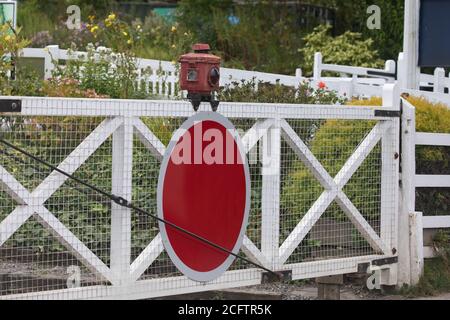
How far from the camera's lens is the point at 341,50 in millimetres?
20031

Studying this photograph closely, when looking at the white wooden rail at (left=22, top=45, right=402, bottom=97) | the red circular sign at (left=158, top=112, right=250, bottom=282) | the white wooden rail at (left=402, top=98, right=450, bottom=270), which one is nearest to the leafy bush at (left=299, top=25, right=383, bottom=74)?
the white wooden rail at (left=22, top=45, right=402, bottom=97)

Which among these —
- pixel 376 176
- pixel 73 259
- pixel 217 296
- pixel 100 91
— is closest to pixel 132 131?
pixel 73 259

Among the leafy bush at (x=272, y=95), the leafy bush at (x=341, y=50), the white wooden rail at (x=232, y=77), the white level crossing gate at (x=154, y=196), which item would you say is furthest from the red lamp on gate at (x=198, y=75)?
the leafy bush at (x=341, y=50)

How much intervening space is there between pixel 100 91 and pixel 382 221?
4339 mm

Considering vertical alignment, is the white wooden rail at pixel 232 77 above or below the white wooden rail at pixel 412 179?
above

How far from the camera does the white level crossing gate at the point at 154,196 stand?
19.9 ft

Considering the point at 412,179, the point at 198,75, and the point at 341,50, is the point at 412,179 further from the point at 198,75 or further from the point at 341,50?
the point at 341,50

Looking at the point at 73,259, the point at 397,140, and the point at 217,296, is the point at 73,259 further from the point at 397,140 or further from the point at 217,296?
the point at 397,140

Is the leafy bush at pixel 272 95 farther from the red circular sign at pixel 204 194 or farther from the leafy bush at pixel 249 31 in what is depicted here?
the leafy bush at pixel 249 31

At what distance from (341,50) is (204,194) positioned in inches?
540

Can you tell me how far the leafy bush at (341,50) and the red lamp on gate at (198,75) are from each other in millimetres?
12967

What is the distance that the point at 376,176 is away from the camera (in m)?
8.55

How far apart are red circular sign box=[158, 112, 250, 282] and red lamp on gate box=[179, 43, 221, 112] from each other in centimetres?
14
